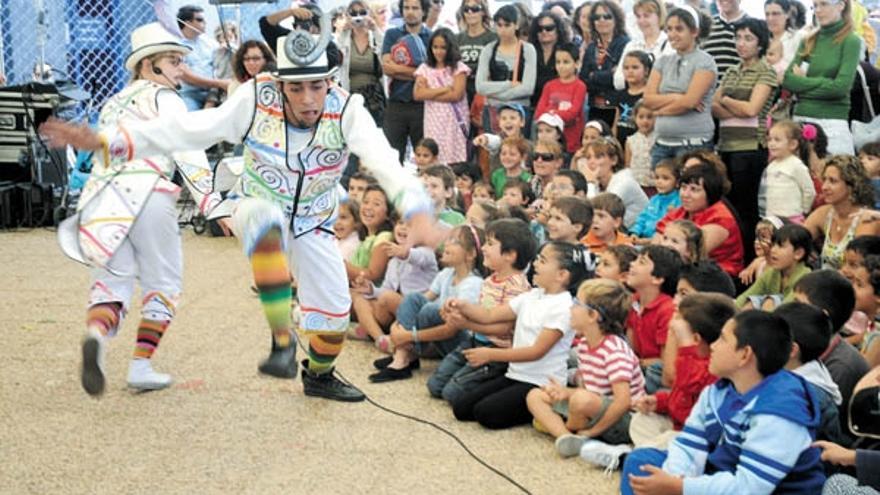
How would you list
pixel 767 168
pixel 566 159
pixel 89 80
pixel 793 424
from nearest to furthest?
pixel 793 424 < pixel 767 168 < pixel 566 159 < pixel 89 80

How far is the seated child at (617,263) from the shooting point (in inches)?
204

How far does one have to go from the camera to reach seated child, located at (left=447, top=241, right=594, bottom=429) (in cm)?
498

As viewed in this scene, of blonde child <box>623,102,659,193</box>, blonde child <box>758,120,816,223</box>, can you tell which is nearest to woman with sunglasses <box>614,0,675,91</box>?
blonde child <box>623,102,659,193</box>

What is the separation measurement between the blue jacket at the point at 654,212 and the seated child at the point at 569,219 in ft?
1.67

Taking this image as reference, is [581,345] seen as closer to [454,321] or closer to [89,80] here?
[454,321]

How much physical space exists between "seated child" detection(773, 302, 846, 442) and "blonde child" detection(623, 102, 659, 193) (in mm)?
3264

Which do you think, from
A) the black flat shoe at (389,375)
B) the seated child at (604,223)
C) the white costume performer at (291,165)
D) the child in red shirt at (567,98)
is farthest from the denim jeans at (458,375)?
the child in red shirt at (567,98)

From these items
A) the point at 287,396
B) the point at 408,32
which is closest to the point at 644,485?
the point at 287,396

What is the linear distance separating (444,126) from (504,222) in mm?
3147

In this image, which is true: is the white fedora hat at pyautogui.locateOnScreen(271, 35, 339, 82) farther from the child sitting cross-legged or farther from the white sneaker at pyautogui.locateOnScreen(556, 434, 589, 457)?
the white sneaker at pyautogui.locateOnScreen(556, 434, 589, 457)

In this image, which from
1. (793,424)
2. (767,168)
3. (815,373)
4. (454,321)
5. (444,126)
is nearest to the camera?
(793,424)

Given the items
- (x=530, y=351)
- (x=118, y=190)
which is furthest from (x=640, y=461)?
(x=118, y=190)

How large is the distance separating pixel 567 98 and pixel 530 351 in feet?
10.4

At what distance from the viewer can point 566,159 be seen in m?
7.81
